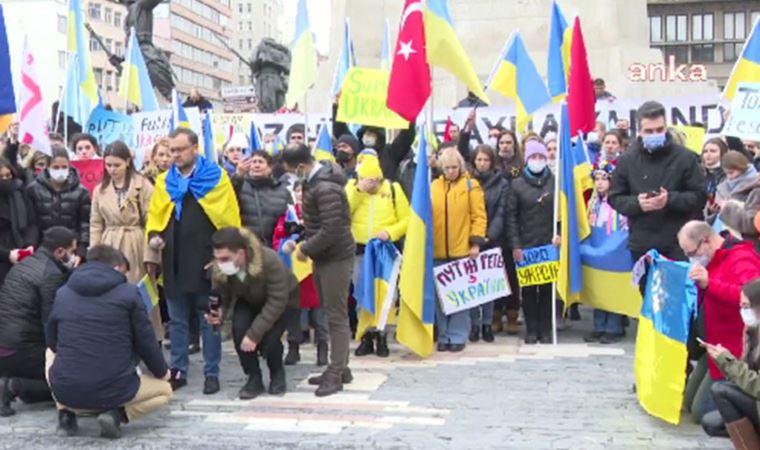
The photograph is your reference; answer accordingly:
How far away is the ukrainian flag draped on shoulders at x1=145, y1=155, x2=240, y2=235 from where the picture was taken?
7648mm

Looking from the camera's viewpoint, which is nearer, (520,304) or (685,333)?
(685,333)

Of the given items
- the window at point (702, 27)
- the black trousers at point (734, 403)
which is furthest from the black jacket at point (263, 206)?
the window at point (702, 27)

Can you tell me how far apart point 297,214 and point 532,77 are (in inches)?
126

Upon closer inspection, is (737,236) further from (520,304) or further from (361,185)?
(520,304)

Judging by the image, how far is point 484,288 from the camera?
930 cm

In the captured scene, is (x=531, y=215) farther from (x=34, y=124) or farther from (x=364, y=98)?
(x=34, y=124)

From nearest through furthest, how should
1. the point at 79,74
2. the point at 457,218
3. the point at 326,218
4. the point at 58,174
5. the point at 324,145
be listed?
the point at 326,218, the point at 58,174, the point at 457,218, the point at 324,145, the point at 79,74

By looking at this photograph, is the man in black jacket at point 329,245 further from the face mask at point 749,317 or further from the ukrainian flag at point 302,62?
the ukrainian flag at point 302,62

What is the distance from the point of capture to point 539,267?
375 inches

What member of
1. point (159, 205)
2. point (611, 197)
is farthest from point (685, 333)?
point (159, 205)

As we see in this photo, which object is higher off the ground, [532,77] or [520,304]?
[532,77]

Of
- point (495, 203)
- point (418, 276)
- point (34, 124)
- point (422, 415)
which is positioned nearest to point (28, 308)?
point (34, 124)

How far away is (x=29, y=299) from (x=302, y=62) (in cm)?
591

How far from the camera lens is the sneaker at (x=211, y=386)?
25.0 ft
